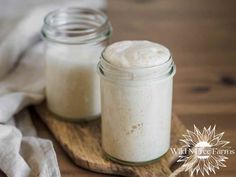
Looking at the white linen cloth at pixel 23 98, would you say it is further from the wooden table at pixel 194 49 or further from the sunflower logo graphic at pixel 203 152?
the sunflower logo graphic at pixel 203 152

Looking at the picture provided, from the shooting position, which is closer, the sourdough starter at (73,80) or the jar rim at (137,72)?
the jar rim at (137,72)

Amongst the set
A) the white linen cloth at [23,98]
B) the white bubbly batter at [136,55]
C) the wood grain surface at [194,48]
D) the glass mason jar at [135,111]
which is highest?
the white bubbly batter at [136,55]

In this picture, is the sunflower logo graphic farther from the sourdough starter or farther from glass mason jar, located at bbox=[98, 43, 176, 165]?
the sourdough starter

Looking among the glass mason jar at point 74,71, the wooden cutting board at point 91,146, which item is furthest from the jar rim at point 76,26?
the wooden cutting board at point 91,146

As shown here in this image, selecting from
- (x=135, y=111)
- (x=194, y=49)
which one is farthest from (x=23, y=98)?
(x=194, y=49)

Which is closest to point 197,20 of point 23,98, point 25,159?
point 23,98

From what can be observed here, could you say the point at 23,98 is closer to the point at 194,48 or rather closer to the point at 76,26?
the point at 76,26
